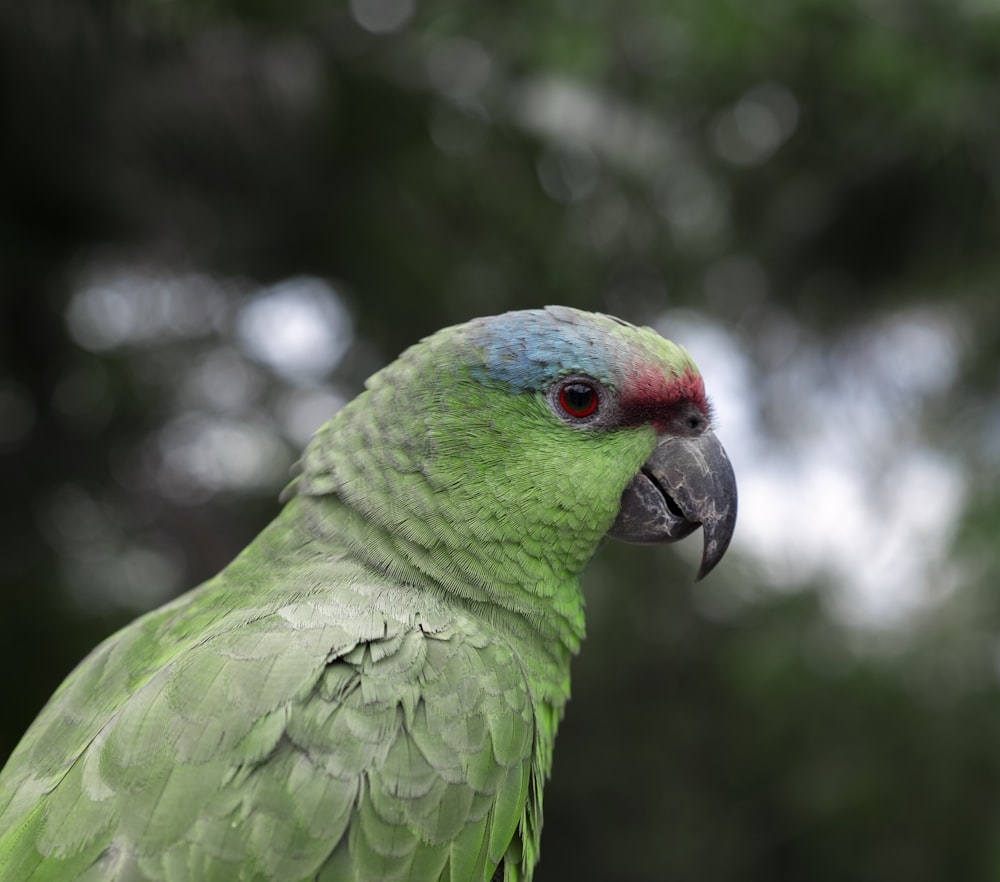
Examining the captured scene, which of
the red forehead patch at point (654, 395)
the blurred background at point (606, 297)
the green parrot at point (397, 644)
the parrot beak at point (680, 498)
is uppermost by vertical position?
the blurred background at point (606, 297)

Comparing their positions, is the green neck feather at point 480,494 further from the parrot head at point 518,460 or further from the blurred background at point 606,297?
the blurred background at point 606,297

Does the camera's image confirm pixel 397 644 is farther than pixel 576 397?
No

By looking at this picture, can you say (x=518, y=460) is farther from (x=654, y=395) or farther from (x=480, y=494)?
(x=654, y=395)

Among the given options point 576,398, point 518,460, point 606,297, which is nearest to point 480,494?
point 518,460

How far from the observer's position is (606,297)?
3.42m

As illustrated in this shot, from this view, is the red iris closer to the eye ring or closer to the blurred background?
the eye ring

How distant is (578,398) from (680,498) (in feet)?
0.76

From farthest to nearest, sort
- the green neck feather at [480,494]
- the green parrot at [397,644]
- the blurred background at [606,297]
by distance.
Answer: the blurred background at [606,297], the green neck feather at [480,494], the green parrot at [397,644]

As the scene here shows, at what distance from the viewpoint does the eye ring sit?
1.29 metres

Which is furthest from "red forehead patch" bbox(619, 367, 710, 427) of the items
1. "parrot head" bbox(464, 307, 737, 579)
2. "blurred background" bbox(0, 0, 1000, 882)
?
"blurred background" bbox(0, 0, 1000, 882)

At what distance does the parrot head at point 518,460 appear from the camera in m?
1.27

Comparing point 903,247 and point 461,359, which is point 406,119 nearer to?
point 461,359

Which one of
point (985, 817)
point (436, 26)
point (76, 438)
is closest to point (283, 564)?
point (76, 438)

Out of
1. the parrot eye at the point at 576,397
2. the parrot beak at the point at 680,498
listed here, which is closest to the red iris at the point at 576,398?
the parrot eye at the point at 576,397
